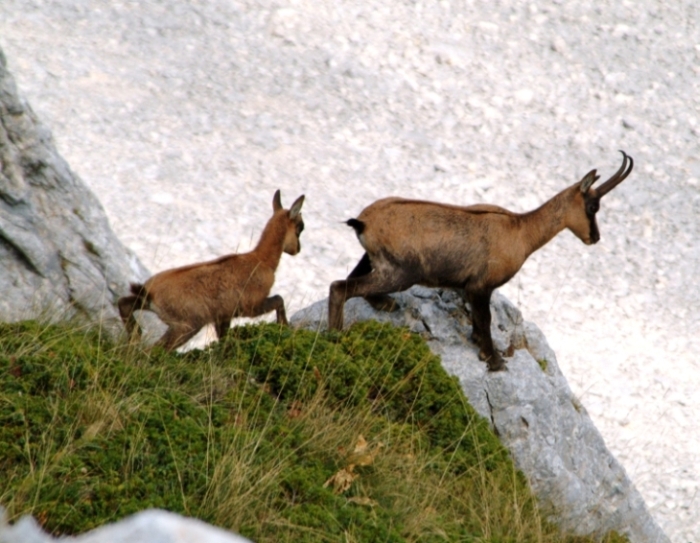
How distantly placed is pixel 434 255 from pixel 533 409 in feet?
4.85

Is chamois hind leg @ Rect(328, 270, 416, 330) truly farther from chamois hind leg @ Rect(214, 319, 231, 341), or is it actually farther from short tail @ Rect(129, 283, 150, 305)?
short tail @ Rect(129, 283, 150, 305)

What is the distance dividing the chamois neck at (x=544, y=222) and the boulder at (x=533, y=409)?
0.61 meters

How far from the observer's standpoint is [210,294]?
805cm

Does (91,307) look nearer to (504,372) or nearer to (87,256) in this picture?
(87,256)

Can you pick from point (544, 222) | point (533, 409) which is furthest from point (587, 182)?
point (533, 409)

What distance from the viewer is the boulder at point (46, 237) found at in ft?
26.3

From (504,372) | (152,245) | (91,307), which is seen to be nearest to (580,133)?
(152,245)

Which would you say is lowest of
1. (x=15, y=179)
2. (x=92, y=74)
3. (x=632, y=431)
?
(x=632, y=431)

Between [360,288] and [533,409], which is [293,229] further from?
[533,409]

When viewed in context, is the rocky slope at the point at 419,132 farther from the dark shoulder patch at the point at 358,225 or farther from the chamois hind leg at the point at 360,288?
the dark shoulder patch at the point at 358,225

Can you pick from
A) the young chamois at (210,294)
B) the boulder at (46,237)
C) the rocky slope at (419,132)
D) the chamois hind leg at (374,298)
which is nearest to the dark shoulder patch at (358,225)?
the chamois hind leg at (374,298)

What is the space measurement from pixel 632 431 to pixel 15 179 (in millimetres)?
8750

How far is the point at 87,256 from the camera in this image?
8711 mm

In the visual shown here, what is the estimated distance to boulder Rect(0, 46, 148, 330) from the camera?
316 inches
